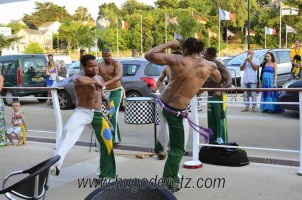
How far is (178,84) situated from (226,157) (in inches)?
71.1

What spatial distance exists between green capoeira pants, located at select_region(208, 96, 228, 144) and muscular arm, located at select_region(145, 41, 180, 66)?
2.39 metres

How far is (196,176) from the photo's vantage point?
19.0 feet

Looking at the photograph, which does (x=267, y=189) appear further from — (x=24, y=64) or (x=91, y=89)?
(x=24, y=64)

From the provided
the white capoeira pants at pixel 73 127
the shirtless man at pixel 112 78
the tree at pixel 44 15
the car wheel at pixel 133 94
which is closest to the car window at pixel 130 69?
the car wheel at pixel 133 94

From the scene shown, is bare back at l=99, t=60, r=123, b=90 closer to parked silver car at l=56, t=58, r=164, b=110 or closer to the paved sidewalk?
the paved sidewalk

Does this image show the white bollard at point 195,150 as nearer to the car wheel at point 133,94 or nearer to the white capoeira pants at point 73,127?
the white capoeira pants at point 73,127

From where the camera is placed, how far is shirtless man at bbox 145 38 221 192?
4765 millimetres

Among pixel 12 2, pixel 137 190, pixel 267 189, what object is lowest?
pixel 267 189

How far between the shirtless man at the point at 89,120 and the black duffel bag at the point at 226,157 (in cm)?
158

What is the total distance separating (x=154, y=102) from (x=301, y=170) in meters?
2.37

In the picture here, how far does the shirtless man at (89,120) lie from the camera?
5.30m

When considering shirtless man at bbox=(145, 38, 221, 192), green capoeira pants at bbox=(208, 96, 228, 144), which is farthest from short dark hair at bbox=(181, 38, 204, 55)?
green capoeira pants at bbox=(208, 96, 228, 144)

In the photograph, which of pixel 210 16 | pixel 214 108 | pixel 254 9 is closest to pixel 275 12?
pixel 254 9

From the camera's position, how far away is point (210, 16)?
71.2m
